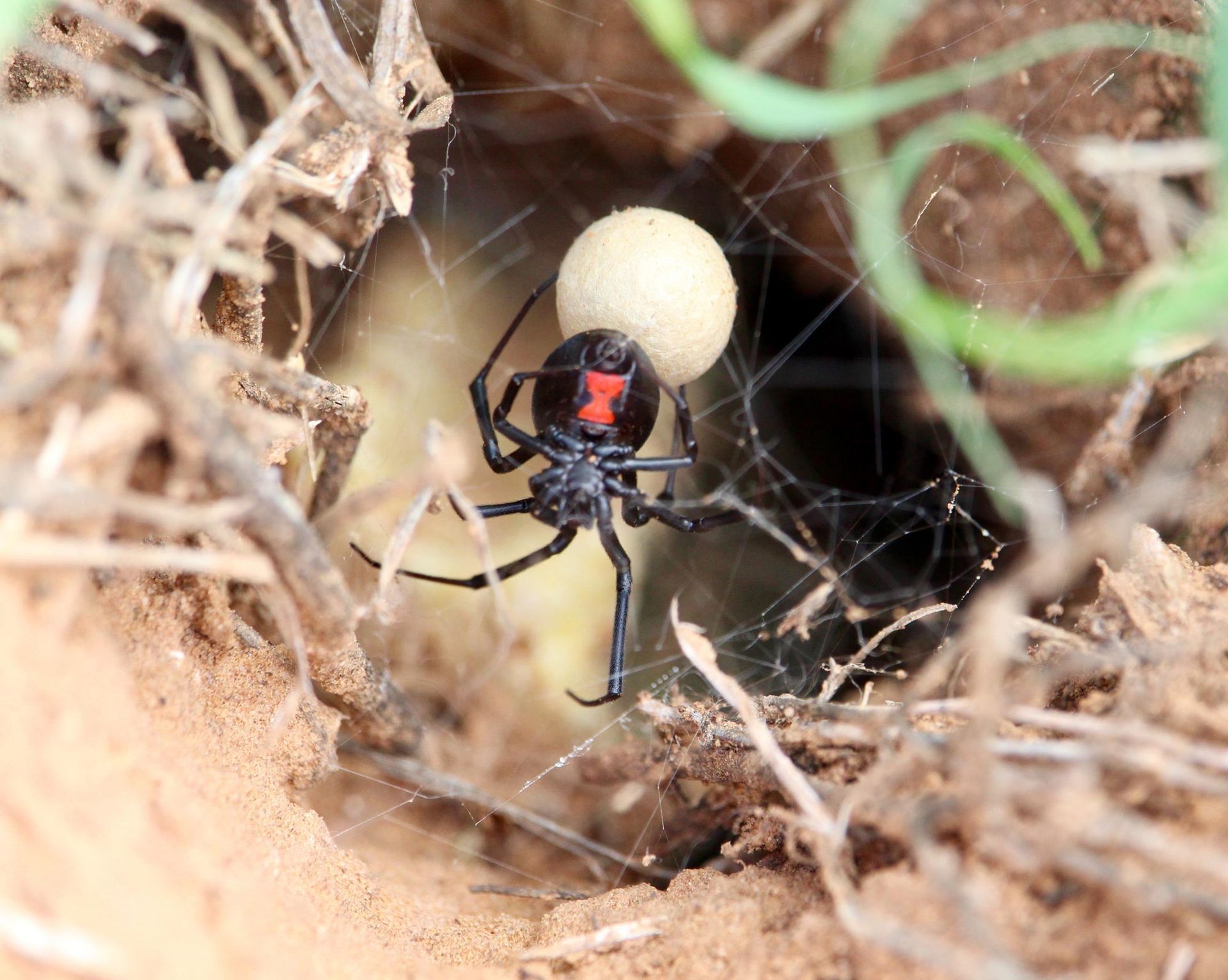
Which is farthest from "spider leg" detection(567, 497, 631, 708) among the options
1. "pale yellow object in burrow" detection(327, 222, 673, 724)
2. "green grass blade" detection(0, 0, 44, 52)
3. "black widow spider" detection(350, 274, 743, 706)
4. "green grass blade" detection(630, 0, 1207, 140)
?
"green grass blade" detection(0, 0, 44, 52)

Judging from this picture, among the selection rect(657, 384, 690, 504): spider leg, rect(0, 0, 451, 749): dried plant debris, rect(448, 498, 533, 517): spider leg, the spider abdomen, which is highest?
rect(0, 0, 451, 749): dried plant debris

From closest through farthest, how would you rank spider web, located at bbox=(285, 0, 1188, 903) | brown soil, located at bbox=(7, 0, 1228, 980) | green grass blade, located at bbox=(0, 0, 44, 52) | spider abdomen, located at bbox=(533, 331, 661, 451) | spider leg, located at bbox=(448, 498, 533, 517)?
brown soil, located at bbox=(7, 0, 1228, 980) → green grass blade, located at bbox=(0, 0, 44, 52) → spider abdomen, located at bbox=(533, 331, 661, 451) → spider leg, located at bbox=(448, 498, 533, 517) → spider web, located at bbox=(285, 0, 1188, 903)

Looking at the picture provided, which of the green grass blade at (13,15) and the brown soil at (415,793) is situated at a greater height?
the green grass blade at (13,15)

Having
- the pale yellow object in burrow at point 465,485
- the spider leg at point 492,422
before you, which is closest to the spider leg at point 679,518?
the spider leg at point 492,422

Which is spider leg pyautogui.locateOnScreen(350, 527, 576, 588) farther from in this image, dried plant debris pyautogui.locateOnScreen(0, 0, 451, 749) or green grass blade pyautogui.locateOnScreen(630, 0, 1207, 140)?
green grass blade pyautogui.locateOnScreen(630, 0, 1207, 140)

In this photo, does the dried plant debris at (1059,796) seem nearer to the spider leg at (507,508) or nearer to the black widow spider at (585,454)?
the black widow spider at (585,454)

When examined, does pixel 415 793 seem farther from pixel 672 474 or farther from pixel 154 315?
pixel 154 315

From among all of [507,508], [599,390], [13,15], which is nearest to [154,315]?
[13,15]
